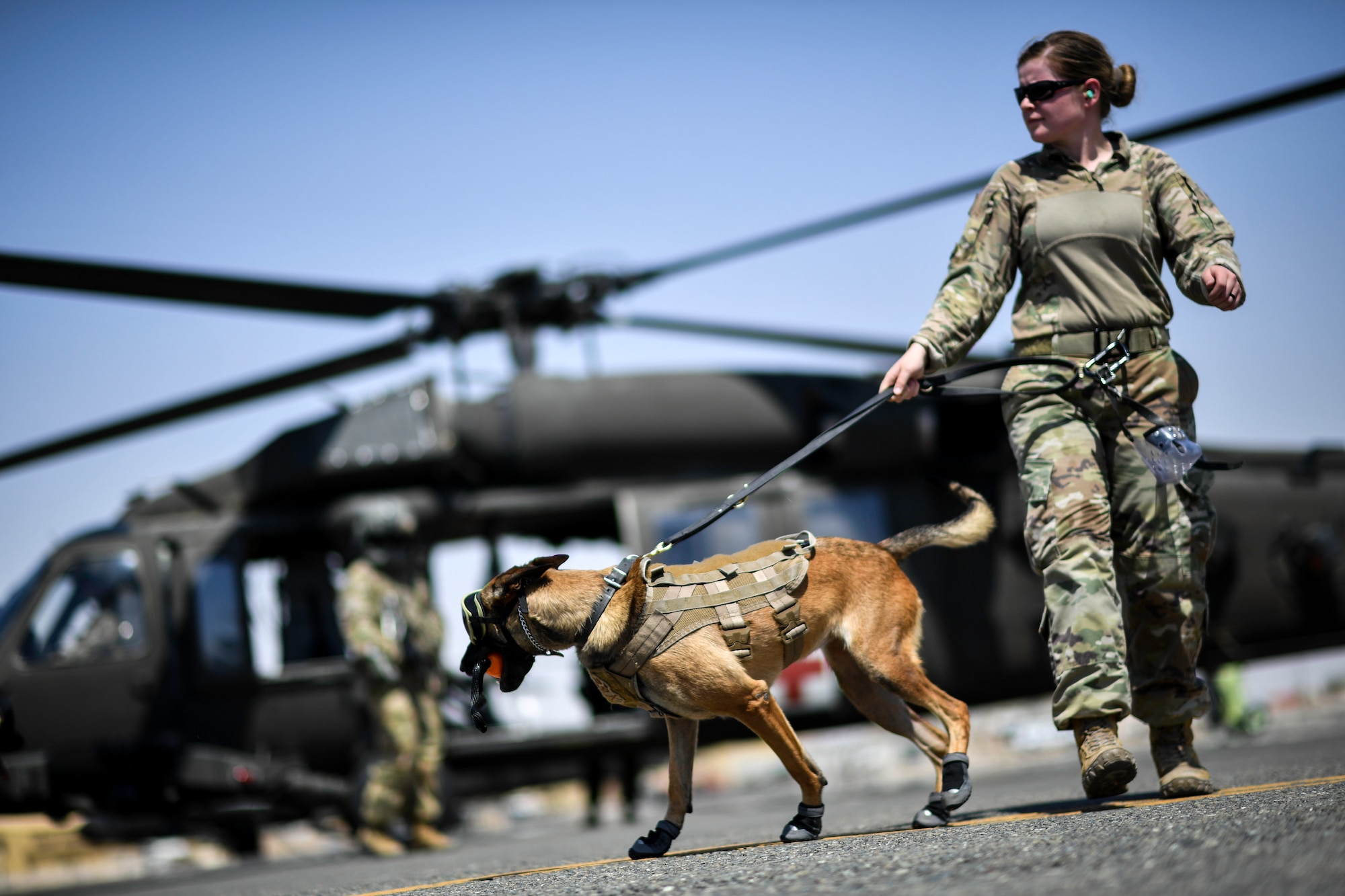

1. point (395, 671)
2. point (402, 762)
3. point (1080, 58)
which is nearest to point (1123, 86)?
point (1080, 58)

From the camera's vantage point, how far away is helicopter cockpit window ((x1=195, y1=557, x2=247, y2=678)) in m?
7.63

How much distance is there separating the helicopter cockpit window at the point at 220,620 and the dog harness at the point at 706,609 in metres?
5.05

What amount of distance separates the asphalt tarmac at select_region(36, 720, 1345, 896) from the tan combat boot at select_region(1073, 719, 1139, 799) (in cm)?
7

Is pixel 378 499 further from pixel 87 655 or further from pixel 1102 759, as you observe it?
pixel 1102 759

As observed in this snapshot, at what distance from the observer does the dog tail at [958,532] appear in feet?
12.5

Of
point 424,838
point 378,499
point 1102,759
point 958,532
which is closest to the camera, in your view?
point 1102,759

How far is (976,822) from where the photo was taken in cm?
339

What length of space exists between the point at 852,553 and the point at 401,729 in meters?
3.81

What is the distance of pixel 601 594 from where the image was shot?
328cm

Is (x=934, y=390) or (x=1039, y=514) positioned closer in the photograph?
(x=1039, y=514)

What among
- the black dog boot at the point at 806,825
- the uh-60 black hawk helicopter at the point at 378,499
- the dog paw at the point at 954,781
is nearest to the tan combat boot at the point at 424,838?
the uh-60 black hawk helicopter at the point at 378,499

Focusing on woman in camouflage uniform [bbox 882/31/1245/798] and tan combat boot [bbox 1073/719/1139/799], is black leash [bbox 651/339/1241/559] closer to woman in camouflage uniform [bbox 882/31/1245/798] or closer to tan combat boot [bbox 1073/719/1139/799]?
woman in camouflage uniform [bbox 882/31/1245/798]

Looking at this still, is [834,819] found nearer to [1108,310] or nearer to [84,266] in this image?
[1108,310]

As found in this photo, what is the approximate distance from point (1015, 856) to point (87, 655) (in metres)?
6.73
